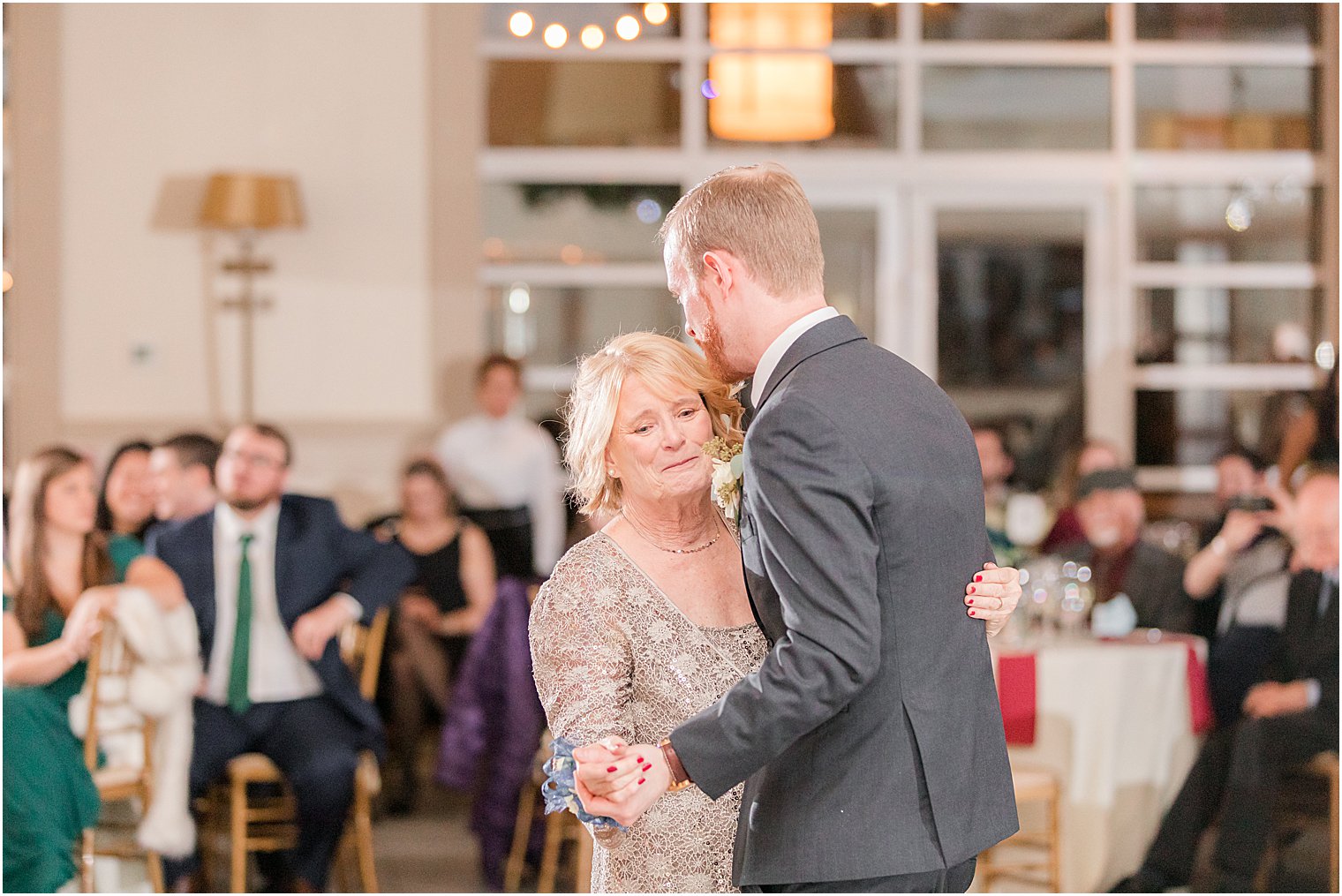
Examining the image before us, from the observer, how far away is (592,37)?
731 centimetres

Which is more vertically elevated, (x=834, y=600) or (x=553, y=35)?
(x=553, y=35)

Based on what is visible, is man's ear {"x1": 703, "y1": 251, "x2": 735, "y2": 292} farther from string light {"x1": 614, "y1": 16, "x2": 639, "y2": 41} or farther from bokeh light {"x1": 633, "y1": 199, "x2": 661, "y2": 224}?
string light {"x1": 614, "y1": 16, "x2": 639, "y2": 41}

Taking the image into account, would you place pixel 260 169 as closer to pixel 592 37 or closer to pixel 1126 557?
pixel 592 37

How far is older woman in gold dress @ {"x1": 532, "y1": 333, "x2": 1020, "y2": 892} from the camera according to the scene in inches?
71.3

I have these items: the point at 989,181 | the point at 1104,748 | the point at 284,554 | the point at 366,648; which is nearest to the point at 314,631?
the point at 284,554

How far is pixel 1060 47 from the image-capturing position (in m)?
7.40

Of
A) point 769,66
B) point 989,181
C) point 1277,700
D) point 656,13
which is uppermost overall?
point 656,13

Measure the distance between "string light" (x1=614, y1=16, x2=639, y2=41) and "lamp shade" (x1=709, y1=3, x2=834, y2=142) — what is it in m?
0.40

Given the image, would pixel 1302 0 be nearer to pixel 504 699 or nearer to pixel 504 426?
pixel 504 426

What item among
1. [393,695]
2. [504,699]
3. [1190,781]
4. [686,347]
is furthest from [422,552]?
[686,347]

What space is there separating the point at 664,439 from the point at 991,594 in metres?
0.49

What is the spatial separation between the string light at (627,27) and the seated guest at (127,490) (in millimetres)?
3651

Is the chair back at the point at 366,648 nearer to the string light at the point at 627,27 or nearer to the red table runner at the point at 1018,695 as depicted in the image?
the red table runner at the point at 1018,695

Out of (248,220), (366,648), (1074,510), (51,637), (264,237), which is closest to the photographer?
(51,637)
